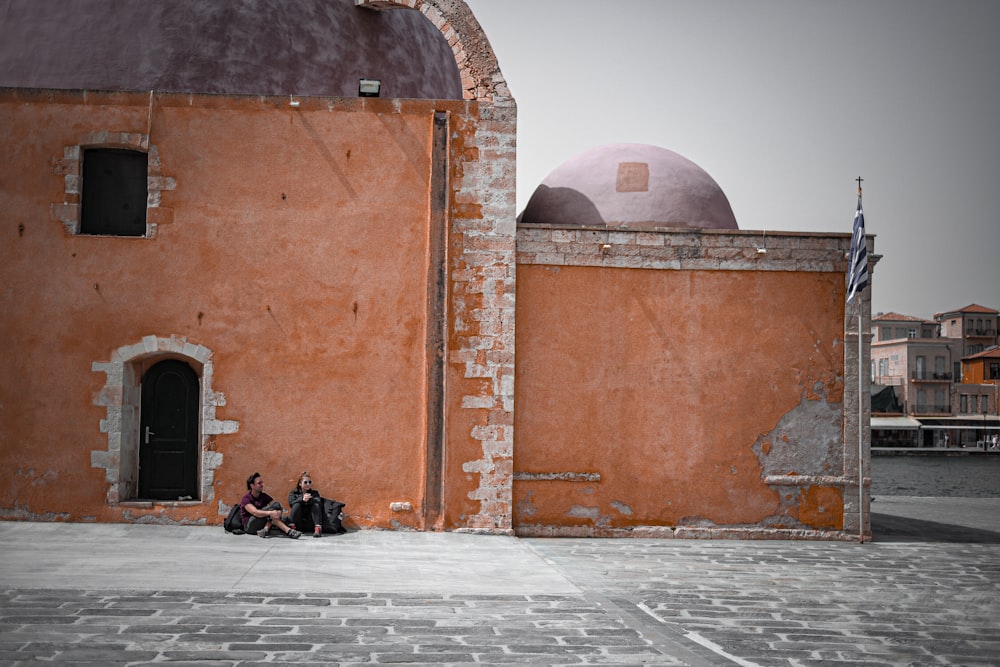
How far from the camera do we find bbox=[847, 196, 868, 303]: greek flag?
12648 millimetres

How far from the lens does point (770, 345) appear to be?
1298 centimetres

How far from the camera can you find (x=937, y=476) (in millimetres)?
34969

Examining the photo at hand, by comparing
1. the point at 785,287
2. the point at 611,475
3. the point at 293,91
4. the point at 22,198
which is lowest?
the point at 611,475

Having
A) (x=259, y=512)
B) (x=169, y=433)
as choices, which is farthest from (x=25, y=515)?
(x=259, y=512)

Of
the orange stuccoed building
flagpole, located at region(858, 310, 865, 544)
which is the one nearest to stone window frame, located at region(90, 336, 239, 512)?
the orange stuccoed building

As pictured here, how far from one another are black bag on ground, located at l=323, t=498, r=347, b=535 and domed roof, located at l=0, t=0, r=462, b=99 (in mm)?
5769

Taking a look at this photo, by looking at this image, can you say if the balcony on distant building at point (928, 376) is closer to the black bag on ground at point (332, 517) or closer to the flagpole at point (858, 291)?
the flagpole at point (858, 291)

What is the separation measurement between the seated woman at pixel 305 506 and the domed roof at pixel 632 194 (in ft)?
17.8

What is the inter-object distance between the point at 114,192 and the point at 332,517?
5.07 m

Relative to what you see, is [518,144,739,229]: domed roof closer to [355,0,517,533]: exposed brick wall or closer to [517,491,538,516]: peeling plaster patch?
[355,0,517,533]: exposed brick wall

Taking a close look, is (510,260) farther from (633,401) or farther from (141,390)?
(141,390)

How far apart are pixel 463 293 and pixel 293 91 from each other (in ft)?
12.8

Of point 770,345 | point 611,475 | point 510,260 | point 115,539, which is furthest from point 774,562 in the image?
point 115,539

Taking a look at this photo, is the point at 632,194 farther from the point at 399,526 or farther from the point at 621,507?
the point at 399,526
